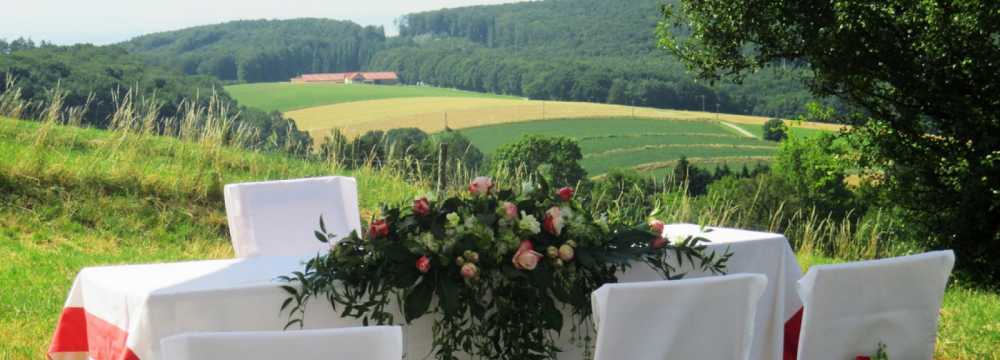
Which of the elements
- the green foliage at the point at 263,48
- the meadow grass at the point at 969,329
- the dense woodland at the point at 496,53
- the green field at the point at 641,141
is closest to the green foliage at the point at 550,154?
the green field at the point at 641,141

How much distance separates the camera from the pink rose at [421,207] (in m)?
3.01

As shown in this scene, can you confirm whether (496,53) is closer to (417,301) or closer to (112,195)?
(112,195)

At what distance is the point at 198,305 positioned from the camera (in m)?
2.74

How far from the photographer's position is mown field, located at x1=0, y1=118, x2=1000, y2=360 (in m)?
7.07

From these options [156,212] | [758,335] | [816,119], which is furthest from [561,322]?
[816,119]

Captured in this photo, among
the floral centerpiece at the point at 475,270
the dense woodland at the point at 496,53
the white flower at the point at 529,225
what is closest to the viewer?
the floral centerpiece at the point at 475,270

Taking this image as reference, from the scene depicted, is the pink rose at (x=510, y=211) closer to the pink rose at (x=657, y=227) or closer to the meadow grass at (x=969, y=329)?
the pink rose at (x=657, y=227)

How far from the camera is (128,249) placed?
26.3 ft

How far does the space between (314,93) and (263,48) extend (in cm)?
377

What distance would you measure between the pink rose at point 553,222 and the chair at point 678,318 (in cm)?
47

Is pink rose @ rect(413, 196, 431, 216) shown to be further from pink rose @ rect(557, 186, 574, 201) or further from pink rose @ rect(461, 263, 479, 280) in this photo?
pink rose @ rect(557, 186, 574, 201)

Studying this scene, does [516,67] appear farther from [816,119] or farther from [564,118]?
[816,119]

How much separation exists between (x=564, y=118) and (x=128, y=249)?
2641 centimetres

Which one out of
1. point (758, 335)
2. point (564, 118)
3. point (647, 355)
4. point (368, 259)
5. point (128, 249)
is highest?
point (368, 259)
